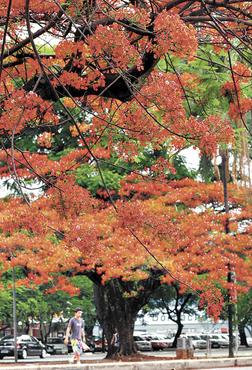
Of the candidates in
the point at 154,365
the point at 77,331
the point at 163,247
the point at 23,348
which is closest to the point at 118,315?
the point at 163,247

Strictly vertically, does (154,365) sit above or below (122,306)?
below

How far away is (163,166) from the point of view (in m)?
8.20

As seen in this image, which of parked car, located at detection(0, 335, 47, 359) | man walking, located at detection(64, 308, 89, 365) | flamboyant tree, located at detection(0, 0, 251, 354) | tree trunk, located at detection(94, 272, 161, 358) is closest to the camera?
flamboyant tree, located at detection(0, 0, 251, 354)

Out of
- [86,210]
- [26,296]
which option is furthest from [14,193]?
[86,210]

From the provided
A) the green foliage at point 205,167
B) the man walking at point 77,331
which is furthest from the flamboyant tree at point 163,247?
the man walking at point 77,331

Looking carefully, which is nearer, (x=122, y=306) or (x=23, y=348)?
(x=122, y=306)

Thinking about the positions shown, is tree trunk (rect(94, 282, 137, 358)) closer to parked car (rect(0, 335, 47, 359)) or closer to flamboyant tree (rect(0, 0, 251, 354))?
parked car (rect(0, 335, 47, 359))

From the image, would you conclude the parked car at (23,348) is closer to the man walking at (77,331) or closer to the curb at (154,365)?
the curb at (154,365)

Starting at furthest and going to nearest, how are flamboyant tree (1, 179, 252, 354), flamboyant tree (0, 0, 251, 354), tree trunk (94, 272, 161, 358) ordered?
1. tree trunk (94, 272, 161, 358)
2. flamboyant tree (1, 179, 252, 354)
3. flamboyant tree (0, 0, 251, 354)

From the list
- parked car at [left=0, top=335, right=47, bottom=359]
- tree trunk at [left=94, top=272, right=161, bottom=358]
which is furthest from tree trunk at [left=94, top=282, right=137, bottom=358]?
parked car at [left=0, top=335, right=47, bottom=359]

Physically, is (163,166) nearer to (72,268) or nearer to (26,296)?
(72,268)

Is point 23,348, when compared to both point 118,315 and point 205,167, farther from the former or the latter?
point 205,167

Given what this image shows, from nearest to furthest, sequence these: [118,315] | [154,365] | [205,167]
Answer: [154,365] < [205,167] < [118,315]

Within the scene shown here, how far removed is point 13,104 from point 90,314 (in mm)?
50190
